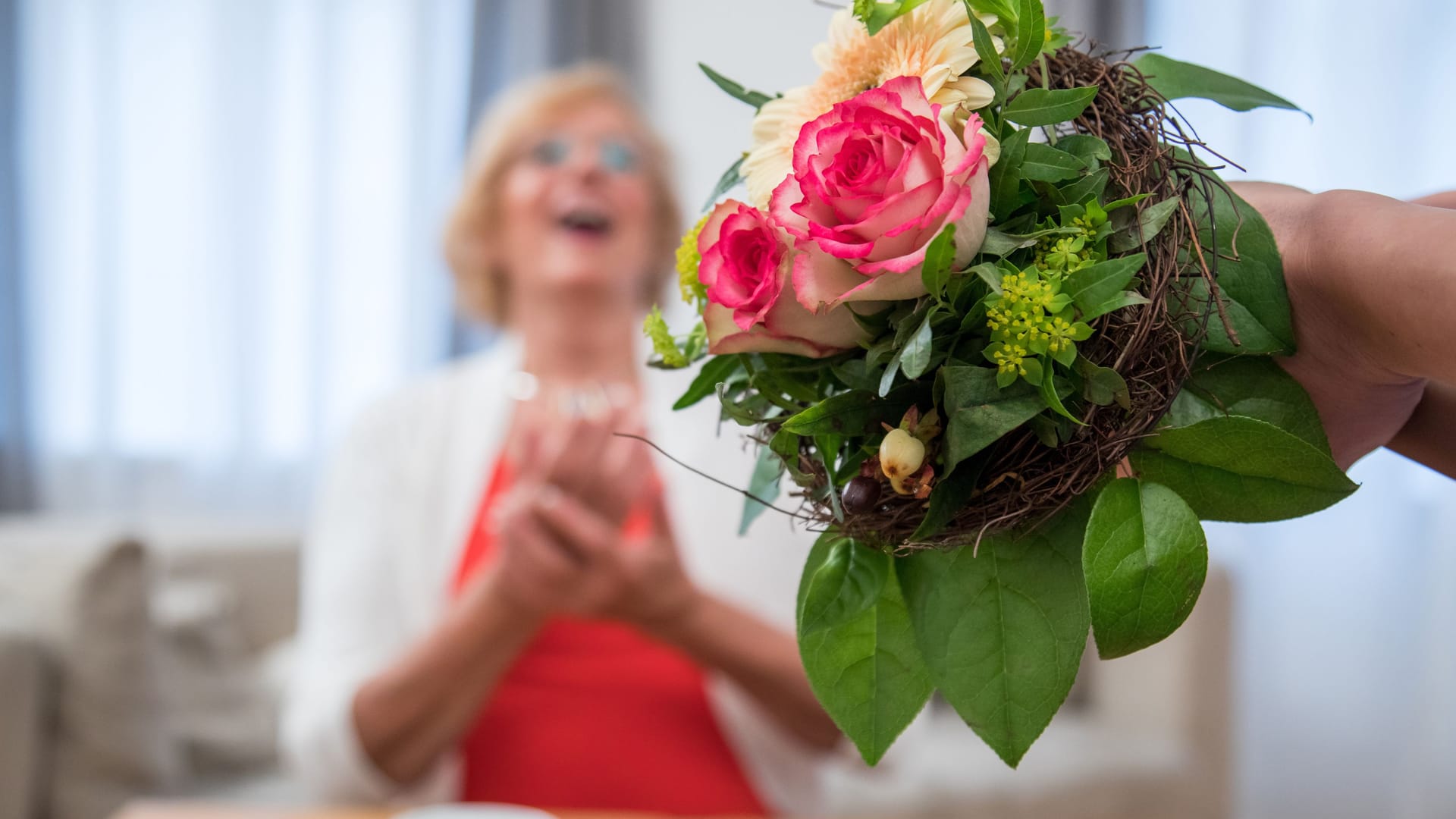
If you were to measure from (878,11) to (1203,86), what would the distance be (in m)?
0.12

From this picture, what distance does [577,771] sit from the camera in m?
1.26

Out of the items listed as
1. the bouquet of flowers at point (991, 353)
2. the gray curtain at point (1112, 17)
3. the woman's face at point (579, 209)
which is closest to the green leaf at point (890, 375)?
the bouquet of flowers at point (991, 353)

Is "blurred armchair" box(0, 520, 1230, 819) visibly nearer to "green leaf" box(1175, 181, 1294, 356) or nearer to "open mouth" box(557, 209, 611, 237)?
"open mouth" box(557, 209, 611, 237)

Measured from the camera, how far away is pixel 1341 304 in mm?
359

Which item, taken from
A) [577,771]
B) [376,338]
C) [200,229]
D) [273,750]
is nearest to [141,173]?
[200,229]

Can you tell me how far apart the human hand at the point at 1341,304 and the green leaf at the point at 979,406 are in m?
0.11

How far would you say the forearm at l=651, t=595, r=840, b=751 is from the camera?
1.25 metres

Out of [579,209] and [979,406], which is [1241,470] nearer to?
[979,406]

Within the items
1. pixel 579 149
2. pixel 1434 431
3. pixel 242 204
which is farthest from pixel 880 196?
pixel 242 204

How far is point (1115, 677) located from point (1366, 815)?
30.2 inches

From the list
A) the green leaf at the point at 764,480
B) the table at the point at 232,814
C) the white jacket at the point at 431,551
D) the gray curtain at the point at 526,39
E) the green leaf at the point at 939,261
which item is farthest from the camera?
the gray curtain at the point at 526,39

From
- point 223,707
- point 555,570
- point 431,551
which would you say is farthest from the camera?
point 223,707

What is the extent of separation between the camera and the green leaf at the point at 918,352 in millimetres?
300

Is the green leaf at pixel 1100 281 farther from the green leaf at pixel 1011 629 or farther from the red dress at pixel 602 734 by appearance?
the red dress at pixel 602 734
